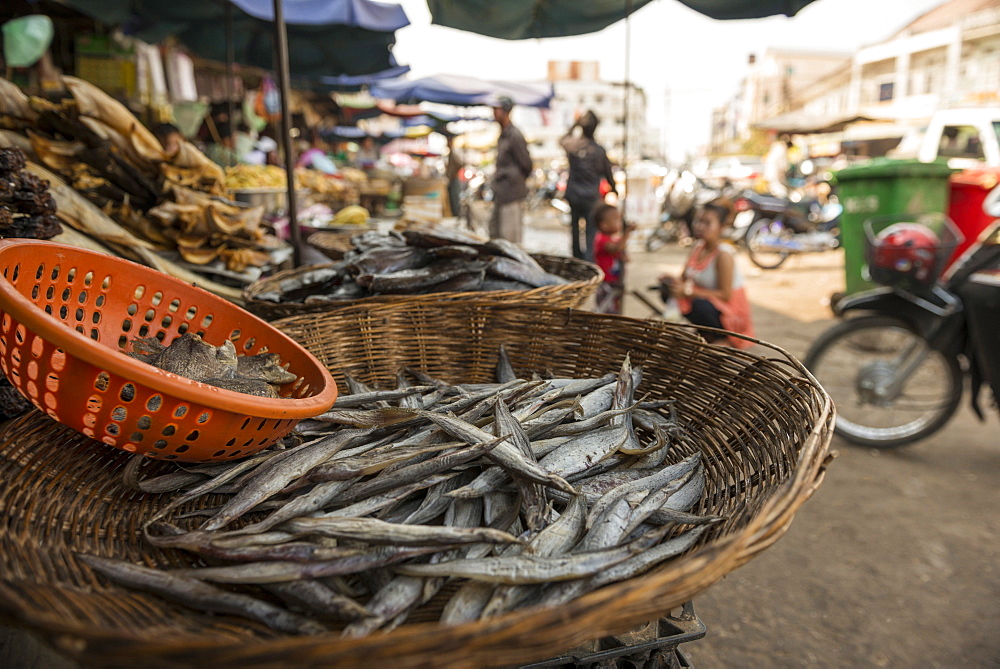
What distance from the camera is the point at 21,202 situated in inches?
66.6

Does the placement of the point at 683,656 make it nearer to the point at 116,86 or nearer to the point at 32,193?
the point at 32,193

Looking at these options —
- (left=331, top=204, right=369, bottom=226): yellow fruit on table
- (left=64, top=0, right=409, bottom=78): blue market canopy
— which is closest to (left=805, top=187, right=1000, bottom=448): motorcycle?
(left=331, top=204, right=369, bottom=226): yellow fruit on table

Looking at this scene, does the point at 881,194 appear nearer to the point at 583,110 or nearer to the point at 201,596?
the point at 201,596

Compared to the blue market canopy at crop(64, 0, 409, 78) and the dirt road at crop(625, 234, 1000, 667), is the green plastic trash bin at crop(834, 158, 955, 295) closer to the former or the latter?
the dirt road at crop(625, 234, 1000, 667)

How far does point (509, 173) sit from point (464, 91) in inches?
204

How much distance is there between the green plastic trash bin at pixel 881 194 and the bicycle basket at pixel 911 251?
1.57 m

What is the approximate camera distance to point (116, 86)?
805cm

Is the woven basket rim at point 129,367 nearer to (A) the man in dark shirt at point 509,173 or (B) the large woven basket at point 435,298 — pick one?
(B) the large woven basket at point 435,298

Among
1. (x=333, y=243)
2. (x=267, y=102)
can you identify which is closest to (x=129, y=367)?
(x=333, y=243)

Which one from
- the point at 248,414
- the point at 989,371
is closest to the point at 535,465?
the point at 248,414

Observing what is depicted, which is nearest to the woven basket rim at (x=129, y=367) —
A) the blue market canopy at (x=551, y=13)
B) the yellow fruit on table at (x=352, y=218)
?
the yellow fruit on table at (x=352, y=218)

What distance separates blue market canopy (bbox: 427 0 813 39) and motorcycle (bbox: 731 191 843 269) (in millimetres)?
7612

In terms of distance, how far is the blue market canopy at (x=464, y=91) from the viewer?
13.2m

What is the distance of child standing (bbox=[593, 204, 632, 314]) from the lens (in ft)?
20.7
